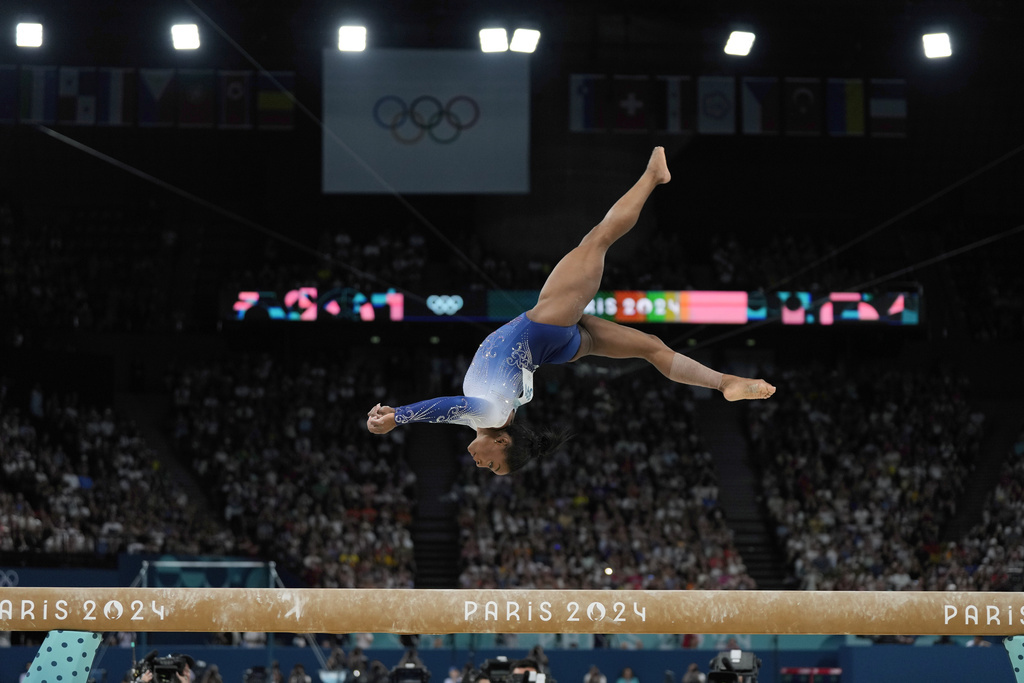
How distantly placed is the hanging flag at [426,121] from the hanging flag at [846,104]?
228 inches

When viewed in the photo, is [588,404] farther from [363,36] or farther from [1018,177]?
[1018,177]

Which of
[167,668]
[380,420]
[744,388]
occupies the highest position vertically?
[744,388]

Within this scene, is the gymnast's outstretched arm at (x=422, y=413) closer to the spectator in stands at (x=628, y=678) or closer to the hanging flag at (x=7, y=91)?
the spectator in stands at (x=628, y=678)

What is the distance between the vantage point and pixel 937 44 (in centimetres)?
1550

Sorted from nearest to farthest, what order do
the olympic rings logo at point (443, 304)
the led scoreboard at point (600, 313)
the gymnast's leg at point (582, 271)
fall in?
1. the gymnast's leg at point (582, 271)
2. the led scoreboard at point (600, 313)
3. the olympic rings logo at point (443, 304)

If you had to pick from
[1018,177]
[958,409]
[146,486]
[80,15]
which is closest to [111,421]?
[146,486]

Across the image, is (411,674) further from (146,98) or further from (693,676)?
(146,98)

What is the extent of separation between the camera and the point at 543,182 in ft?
83.6

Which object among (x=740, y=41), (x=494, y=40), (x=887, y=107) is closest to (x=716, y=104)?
(x=887, y=107)

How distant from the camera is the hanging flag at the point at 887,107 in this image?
2134cm

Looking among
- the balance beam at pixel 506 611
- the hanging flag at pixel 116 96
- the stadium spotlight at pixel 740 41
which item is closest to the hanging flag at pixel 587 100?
the stadium spotlight at pixel 740 41

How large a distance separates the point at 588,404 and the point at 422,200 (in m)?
8.01

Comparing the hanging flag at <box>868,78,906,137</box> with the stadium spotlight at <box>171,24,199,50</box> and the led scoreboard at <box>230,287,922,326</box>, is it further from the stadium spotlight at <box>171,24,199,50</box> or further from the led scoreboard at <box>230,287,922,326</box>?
the stadium spotlight at <box>171,24,199,50</box>

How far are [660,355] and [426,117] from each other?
1553 centimetres
